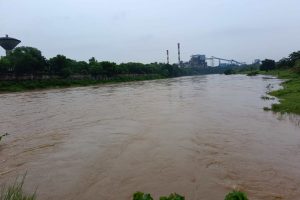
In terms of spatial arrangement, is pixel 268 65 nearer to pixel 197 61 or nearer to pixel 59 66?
pixel 59 66

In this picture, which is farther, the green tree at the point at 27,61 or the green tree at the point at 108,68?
the green tree at the point at 108,68

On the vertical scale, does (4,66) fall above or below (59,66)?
above

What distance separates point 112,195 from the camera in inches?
268

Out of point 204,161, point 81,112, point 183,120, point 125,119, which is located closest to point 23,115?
point 81,112

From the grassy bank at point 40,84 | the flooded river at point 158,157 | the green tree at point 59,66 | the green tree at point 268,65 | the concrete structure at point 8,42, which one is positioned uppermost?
the concrete structure at point 8,42

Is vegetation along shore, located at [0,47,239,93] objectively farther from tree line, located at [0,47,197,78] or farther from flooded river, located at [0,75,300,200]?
flooded river, located at [0,75,300,200]

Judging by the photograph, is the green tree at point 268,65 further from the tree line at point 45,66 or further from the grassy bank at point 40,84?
the grassy bank at point 40,84

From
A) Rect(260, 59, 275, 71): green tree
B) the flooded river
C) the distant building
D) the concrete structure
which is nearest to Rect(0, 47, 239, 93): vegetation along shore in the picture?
the concrete structure

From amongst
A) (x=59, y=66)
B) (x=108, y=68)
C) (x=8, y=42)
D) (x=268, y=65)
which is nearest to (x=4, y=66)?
(x=59, y=66)

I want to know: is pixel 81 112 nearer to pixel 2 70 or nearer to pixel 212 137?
pixel 212 137

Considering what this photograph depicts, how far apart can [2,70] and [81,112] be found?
123 feet

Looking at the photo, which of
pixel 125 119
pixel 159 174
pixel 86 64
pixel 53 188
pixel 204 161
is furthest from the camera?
pixel 86 64

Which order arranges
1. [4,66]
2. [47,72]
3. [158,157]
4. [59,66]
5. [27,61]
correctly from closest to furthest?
[158,157] → [4,66] → [27,61] → [47,72] → [59,66]

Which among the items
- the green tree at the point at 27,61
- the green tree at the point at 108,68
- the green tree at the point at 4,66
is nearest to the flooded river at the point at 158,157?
the green tree at the point at 4,66
